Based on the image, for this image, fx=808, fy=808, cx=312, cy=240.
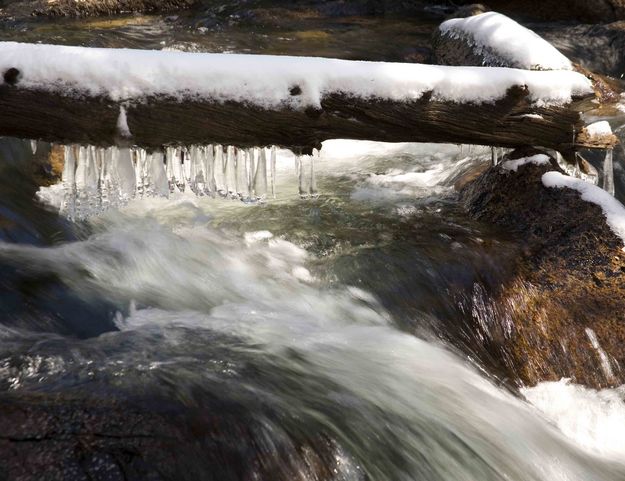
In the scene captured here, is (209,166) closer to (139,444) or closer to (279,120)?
(279,120)

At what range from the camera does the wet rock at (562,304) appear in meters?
4.00

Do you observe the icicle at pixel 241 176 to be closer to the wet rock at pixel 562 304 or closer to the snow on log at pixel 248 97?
the snow on log at pixel 248 97

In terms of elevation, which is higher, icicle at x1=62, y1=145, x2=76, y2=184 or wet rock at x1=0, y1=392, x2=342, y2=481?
icicle at x1=62, y1=145, x2=76, y2=184

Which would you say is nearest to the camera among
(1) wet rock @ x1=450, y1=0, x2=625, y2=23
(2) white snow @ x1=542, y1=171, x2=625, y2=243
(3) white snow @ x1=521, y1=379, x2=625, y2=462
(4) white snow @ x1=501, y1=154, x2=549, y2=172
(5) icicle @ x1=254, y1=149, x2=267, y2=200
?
(3) white snow @ x1=521, y1=379, x2=625, y2=462

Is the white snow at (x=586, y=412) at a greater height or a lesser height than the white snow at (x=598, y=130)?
lesser

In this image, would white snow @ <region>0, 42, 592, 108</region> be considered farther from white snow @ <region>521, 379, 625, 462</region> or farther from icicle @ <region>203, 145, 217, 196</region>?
white snow @ <region>521, 379, 625, 462</region>

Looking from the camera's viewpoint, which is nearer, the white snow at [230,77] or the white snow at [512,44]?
the white snow at [230,77]

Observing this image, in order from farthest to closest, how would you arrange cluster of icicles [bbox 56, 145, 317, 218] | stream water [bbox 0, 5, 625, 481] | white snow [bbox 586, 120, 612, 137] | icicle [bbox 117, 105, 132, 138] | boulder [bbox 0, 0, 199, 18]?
1. boulder [bbox 0, 0, 199, 18]
2. white snow [bbox 586, 120, 612, 137]
3. cluster of icicles [bbox 56, 145, 317, 218]
4. icicle [bbox 117, 105, 132, 138]
5. stream water [bbox 0, 5, 625, 481]

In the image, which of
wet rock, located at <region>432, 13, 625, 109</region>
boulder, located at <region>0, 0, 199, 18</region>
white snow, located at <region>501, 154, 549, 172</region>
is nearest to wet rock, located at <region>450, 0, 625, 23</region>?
wet rock, located at <region>432, 13, 625, 109</region>

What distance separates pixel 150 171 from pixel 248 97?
0.69 m

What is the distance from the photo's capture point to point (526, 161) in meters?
4.78

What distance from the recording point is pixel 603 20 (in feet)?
34.7

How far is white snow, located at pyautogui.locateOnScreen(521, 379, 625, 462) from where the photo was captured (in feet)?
12.4

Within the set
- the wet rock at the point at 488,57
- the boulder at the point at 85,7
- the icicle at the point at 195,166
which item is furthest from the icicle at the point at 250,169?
the boulder at the point at 85,7
